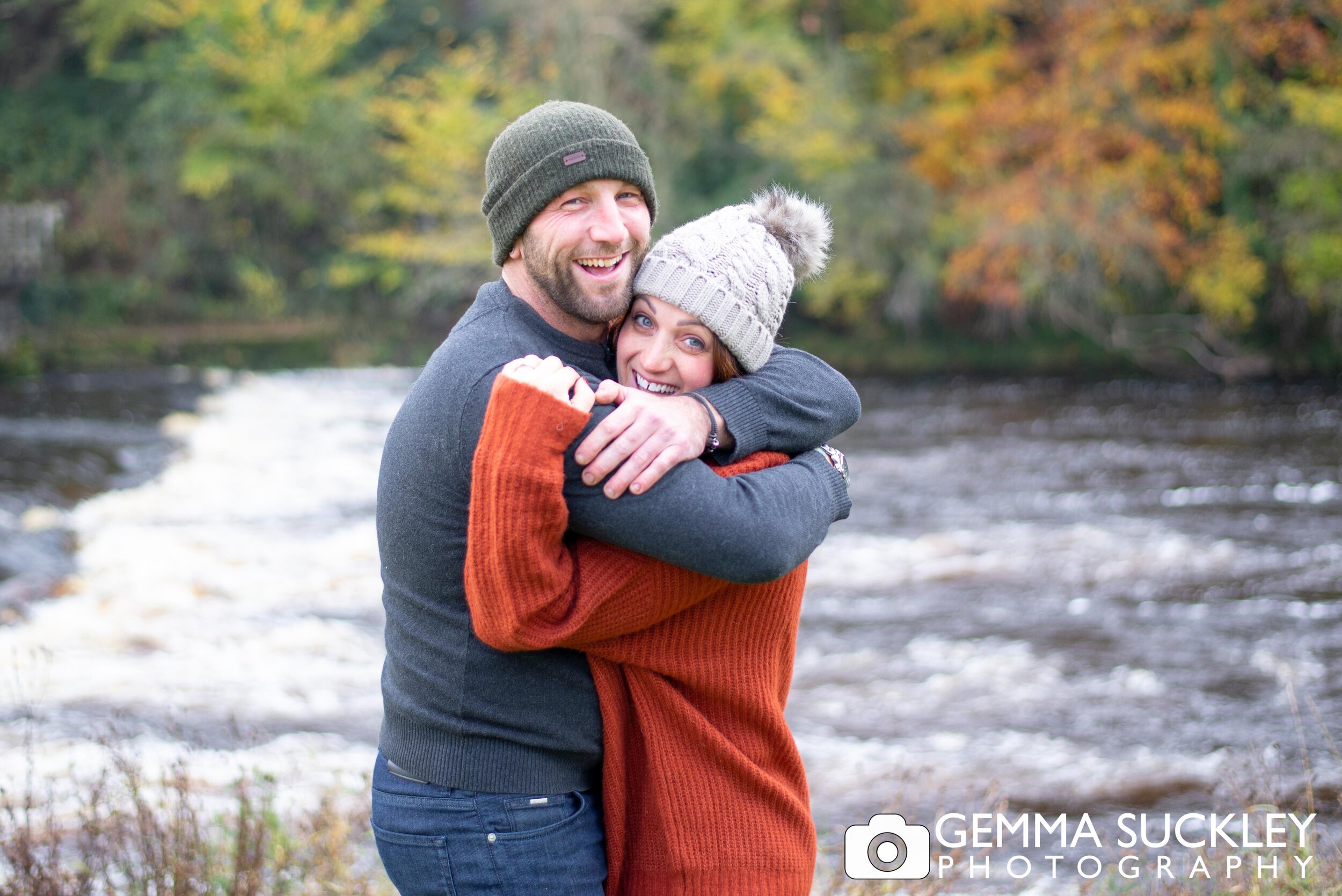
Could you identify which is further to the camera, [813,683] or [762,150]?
[762,150]

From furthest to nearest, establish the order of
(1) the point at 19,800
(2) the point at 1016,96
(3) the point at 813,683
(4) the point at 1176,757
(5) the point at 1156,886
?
(2) the point at 1016,96 < (3) the point at 813,683 < (4) the point at 1176,757 < (1) the point at 19,800 < (5) the point at 1156,886

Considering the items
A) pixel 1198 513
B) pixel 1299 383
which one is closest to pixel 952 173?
pixel 1299 383

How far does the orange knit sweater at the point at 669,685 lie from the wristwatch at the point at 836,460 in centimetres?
16

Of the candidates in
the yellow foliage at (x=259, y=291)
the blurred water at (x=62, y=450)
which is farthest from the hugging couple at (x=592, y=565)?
the yellow foliage at (x=259, y=291)

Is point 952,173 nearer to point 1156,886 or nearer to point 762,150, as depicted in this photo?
point 762,150

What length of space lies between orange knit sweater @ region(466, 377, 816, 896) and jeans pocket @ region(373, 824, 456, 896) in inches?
12.1

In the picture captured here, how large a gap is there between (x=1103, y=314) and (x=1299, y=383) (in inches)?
136

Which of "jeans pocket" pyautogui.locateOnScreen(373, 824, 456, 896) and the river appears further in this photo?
the river

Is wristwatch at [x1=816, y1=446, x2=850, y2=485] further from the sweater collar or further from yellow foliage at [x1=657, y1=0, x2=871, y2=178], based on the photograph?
yellow foliage at [x1=657, y1=0, x2=871, y2=178]

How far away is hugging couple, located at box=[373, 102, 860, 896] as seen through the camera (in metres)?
2.10

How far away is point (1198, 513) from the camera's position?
12.1 meters

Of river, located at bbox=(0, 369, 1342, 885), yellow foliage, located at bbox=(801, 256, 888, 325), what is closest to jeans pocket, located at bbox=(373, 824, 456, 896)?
river, located at bbox=(0, 369, 1342, 885)

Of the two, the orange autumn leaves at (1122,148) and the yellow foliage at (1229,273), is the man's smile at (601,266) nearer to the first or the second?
the orange autumn leaves at (1122,148)

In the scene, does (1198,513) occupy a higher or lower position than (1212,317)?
lower
